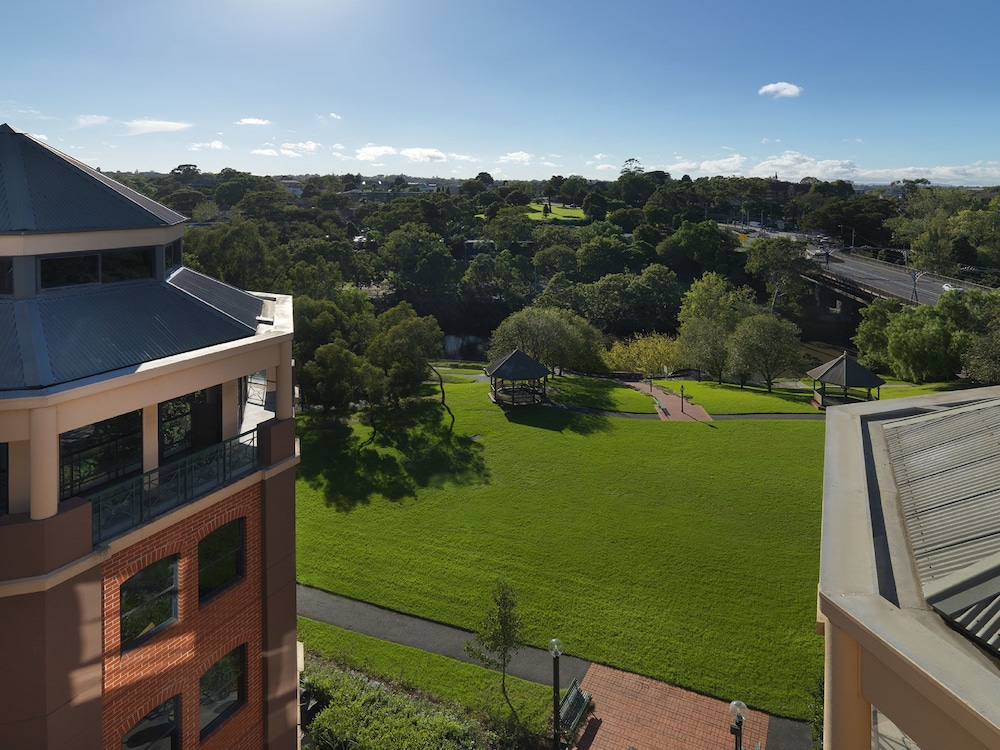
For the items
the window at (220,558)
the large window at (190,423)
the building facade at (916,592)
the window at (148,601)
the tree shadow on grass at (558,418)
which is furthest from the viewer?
the tree shadow on grass at (558,418)

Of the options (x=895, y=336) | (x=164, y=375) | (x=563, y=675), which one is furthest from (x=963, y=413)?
(x=895, y=336)

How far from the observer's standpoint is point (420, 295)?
260ft

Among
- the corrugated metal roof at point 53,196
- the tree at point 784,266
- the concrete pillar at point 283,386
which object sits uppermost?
the tree at point 784,266

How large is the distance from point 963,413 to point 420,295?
69900 millimetres

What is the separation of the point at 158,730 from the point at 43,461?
5114 mm

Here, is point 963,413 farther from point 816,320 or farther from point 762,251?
point 816,320

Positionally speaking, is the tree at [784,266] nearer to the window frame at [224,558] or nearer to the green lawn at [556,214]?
the green lawn at [556,214]

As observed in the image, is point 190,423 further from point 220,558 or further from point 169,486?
point 220,558

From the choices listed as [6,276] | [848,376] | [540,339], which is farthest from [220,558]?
[848,376]

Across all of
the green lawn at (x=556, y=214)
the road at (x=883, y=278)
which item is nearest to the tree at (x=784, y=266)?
the road at (x=883, y=278)

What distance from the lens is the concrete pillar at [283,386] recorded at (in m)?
12.7

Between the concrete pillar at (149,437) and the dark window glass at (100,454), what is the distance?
5.6 inches

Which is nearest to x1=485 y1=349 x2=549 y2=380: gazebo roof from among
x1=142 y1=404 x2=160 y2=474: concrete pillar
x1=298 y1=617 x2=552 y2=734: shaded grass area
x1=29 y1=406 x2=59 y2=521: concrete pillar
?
x1=298 y1=617 x2=552 y2=734: shaded grass area

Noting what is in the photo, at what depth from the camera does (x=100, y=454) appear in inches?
405
